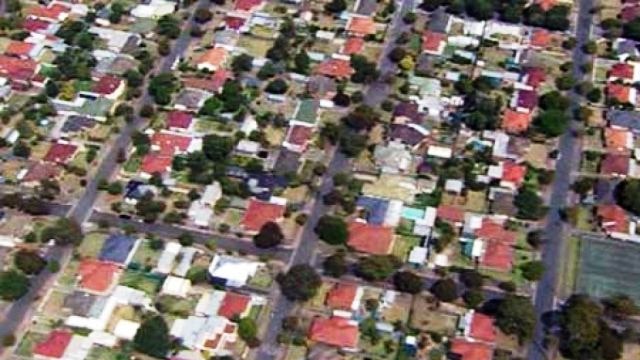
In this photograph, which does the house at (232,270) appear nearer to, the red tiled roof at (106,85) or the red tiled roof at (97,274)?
the red tiled roof at (97,274)

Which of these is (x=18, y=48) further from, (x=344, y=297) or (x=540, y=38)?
(x=540, y=38)

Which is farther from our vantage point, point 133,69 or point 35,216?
point 133,69

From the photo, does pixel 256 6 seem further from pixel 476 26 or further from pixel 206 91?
pixel 476 26

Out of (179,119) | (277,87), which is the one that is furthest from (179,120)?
(277,87)

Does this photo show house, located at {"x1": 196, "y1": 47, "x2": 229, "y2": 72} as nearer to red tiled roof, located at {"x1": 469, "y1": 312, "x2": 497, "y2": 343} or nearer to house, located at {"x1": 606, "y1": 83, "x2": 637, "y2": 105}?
house, located at {"x1": 606, "y1": 83, "x2": 637, "y2": 105}

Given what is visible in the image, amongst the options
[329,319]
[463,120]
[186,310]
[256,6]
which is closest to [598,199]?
[463,120]

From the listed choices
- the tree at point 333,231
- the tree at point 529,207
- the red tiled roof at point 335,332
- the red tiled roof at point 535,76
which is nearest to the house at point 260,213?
the tree at point 333,231
